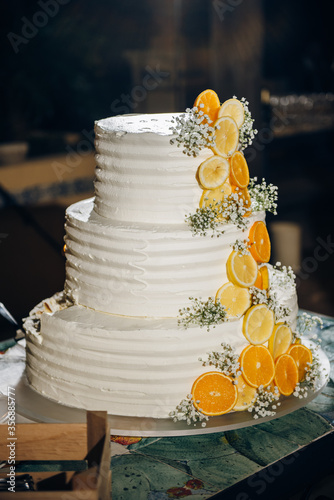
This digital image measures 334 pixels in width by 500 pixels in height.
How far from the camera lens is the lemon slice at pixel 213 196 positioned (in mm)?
3990

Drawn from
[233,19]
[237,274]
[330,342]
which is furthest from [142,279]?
[233,19]

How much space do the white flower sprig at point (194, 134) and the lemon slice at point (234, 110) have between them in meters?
0.13

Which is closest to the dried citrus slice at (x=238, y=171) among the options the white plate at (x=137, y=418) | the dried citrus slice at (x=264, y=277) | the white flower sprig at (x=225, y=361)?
the dried citrus slice at (x=264, y=277)

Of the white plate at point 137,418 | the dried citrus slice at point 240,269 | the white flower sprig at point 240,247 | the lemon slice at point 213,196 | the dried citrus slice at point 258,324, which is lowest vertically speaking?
the white plate at point 137,418

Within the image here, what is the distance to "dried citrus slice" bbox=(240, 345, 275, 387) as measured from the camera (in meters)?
4.01

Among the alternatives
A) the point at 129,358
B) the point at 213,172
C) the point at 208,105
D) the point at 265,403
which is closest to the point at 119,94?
the point at 208,105

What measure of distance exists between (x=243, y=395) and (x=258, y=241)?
0.95 meters

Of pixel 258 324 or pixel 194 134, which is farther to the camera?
pixel 258 324

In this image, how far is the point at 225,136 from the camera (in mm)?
3992

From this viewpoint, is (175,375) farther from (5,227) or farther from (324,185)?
(324,185)

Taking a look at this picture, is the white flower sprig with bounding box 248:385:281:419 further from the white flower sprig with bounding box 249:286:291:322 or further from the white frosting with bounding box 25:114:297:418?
the white flower sprig with bounding box 249:286:291:322

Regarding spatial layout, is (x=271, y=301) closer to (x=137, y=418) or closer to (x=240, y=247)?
(x=240, y=247)

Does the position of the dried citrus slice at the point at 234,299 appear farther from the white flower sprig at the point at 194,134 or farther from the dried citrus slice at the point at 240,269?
the white flower sprig at the point at 194,134

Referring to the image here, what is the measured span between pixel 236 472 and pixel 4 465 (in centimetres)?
120
